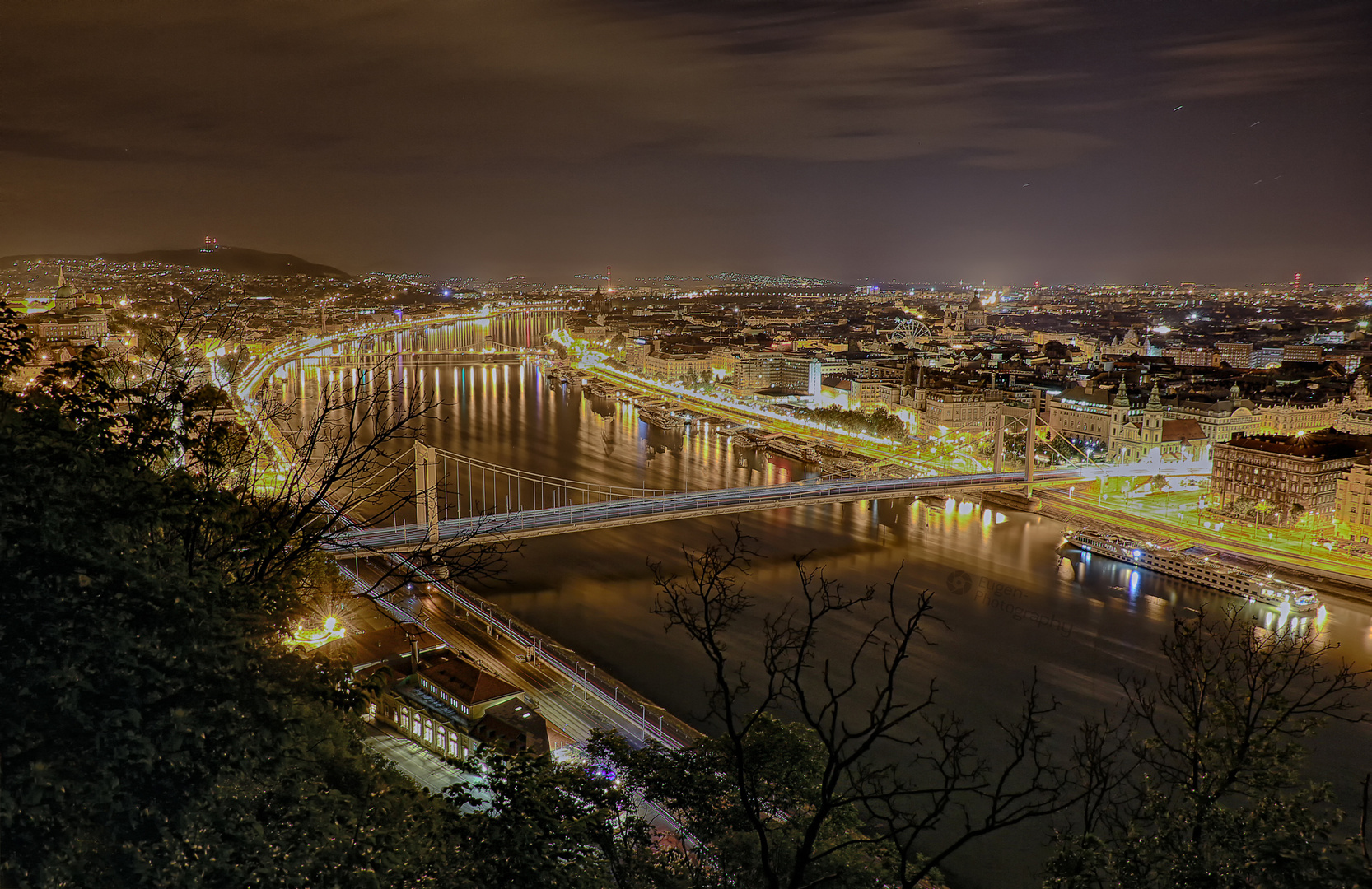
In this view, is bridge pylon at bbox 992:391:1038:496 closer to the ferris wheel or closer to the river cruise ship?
the river cruise ship

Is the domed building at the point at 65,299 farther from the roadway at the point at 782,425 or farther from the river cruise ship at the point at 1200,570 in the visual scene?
the river cruise ship at the point at 1200,570

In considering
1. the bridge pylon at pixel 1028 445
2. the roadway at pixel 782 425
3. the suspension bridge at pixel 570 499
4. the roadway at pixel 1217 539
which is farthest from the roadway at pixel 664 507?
the roadway at pixel 782 425

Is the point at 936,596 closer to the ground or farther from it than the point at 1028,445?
closer to the ground

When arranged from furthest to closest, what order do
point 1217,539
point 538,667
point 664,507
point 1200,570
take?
point 1217,539 → point 664,507 → point 1200,570 → point 538,667

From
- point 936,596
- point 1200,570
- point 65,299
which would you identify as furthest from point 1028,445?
point 65,299

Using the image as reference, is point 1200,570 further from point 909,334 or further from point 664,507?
point 909,334

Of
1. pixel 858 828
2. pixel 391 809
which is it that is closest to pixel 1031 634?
pixel 858 828
